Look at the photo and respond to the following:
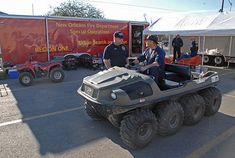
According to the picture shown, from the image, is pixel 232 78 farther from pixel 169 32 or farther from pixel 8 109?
pixel 8 109

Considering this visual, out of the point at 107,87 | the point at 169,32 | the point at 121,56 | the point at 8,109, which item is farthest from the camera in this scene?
the point at 169,32

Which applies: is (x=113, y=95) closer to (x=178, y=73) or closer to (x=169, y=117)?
(x=169, y=117)

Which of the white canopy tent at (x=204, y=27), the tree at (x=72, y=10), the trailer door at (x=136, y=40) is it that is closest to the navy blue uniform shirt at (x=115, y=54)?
the white canopy tent at (x=204, y=27)

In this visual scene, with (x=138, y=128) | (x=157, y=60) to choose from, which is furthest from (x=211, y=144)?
(x=157, y=60)

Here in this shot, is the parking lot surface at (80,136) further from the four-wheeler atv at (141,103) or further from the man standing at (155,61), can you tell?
the man standing at (155,61)

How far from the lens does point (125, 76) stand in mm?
3861

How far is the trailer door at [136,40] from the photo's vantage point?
16.1m

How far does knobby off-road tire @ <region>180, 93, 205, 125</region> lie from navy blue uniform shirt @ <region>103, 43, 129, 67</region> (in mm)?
1630

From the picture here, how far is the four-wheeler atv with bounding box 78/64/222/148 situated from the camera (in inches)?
141

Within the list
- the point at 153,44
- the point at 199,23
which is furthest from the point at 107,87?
the point at 199,23

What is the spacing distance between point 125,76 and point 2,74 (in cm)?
780

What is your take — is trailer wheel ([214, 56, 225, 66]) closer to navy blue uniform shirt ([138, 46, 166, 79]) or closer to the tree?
navy blue uniform shirt ([138, 46, 166, 79])

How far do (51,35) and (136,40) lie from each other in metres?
6.40

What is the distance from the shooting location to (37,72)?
8.89 metres
